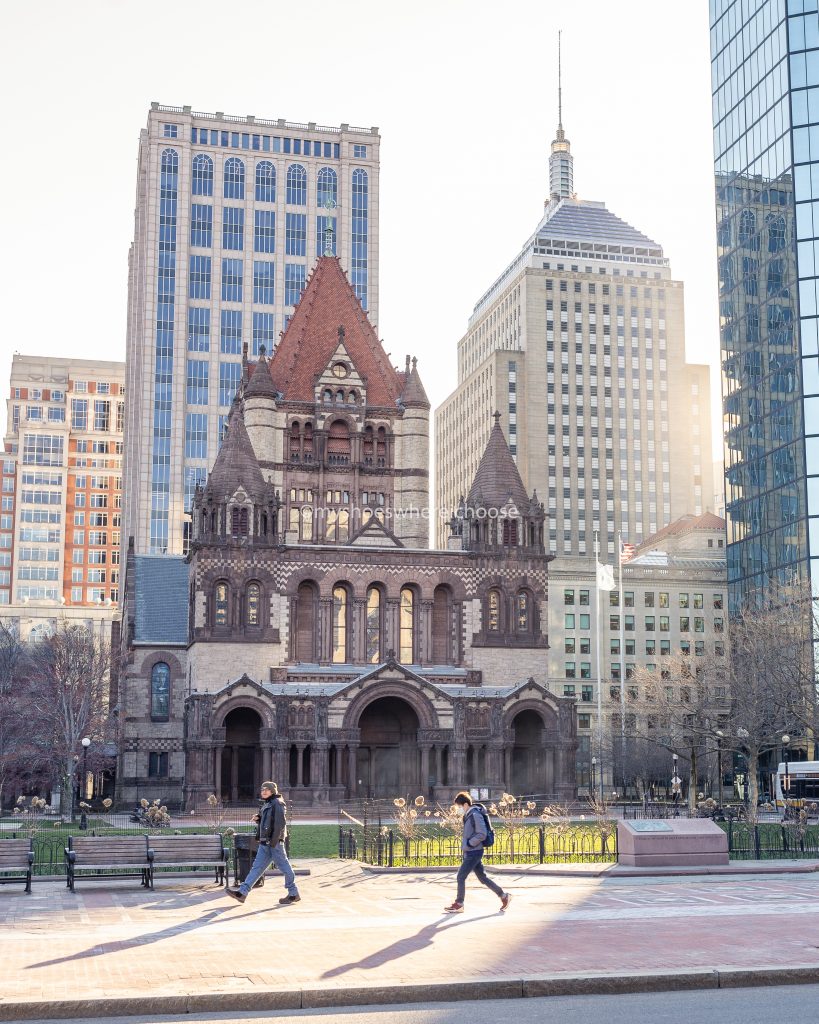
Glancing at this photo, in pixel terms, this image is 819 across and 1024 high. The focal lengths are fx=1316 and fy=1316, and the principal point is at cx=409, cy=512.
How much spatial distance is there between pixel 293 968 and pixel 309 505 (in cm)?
6760

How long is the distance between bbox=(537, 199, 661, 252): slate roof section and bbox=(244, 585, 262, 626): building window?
116 metres

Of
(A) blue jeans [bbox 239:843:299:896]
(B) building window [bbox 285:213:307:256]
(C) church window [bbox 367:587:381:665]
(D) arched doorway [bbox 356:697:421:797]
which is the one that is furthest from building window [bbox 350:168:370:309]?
(A) blue jeans [bbox 239:843:299:896]

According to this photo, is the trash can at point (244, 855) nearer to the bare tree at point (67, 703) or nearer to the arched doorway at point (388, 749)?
the bare tree at point (67, 703)

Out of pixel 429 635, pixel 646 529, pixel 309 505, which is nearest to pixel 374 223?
pixel 646 529

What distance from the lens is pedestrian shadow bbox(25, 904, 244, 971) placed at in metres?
16.7

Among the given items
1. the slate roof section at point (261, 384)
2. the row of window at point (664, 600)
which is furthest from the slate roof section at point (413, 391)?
the row of window at point (664, 600)

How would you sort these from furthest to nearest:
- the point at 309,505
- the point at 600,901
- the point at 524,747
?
the point at 309,505 → the point at 524,747 → the point at 600,901

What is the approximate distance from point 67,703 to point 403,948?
1910 inches

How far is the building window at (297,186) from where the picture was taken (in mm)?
147750

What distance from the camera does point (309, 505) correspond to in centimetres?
8331

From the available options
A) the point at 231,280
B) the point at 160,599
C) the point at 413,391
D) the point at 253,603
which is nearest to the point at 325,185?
the point at 231,280

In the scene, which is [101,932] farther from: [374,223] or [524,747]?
[374,223]

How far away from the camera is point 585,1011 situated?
1467 cm

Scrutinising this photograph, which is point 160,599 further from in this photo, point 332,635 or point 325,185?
point 325,185
